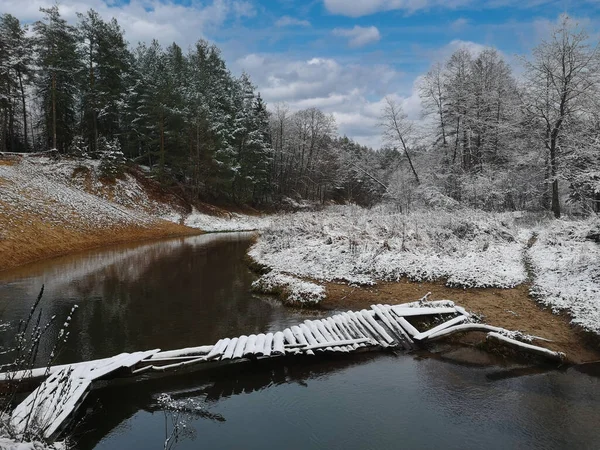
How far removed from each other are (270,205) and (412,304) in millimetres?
44670

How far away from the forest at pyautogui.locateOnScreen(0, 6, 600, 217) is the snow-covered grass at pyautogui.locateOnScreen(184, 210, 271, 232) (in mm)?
4120

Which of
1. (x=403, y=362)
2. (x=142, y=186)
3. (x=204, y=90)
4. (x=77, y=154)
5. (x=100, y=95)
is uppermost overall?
(x=204, y=90)

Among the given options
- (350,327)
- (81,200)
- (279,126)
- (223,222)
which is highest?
(279,126)

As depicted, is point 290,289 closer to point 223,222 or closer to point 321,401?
point 321,401

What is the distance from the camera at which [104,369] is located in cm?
691

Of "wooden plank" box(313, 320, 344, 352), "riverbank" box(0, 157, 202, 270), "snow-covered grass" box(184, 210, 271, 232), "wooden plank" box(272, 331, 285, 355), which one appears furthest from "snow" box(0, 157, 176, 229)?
"wooden plank" box(313, 320, 344, 352)

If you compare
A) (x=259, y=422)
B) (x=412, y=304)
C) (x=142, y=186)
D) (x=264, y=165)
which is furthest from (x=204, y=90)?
(x=259, y=422)

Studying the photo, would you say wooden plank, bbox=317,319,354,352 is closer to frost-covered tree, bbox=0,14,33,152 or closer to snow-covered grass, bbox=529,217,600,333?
snow-covered grass, bbox=529,217,600,333

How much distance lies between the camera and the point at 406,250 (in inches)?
611

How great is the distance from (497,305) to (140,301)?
11.3 m

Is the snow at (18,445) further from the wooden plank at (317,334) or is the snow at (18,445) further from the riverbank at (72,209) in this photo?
the riverbank at (72,209)

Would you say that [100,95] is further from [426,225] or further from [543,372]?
[543,372]

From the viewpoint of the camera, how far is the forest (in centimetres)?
2073

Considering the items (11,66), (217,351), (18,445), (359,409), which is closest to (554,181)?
(359,409)
